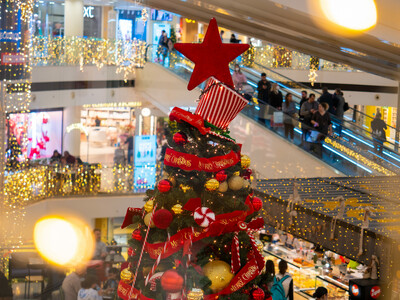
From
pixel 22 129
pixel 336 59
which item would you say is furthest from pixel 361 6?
pixel 22 129

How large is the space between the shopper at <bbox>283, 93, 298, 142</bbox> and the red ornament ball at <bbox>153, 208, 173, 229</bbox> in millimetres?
6787

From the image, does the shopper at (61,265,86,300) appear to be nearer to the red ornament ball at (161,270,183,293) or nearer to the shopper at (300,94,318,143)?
the red ornament ball at (161,270,183,293)

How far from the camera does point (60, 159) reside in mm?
14664

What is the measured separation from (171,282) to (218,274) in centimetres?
34

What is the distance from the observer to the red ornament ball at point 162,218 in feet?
15.2

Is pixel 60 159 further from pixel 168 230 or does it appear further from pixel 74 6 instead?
pixel 168 230

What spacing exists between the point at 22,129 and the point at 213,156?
1211 centimetres

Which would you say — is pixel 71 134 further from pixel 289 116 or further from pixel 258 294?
pixel 258 294

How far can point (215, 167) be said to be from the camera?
4.72m

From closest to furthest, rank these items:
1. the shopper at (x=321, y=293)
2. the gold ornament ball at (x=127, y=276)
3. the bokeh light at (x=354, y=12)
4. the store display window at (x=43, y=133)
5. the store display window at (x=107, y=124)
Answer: the bokeh light at (x=354, y=12)
the gold ornament ball at (x=127, y=276)
the shopper at (x=321, y=293)
the store display window at (x=43, y=133)
the store display window at (x=107, y=124)

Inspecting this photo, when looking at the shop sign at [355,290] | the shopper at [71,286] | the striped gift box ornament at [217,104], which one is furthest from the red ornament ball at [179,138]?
the shop sign at [355,290]

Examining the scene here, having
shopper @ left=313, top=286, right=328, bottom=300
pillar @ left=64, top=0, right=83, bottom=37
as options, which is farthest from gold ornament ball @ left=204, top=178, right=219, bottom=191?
pillar @ left=64, top=0, right=83, bottom=37

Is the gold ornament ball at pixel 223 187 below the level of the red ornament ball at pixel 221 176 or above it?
below

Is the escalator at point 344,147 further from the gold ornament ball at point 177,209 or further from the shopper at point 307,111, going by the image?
the gold ornament ball at point 177,209
